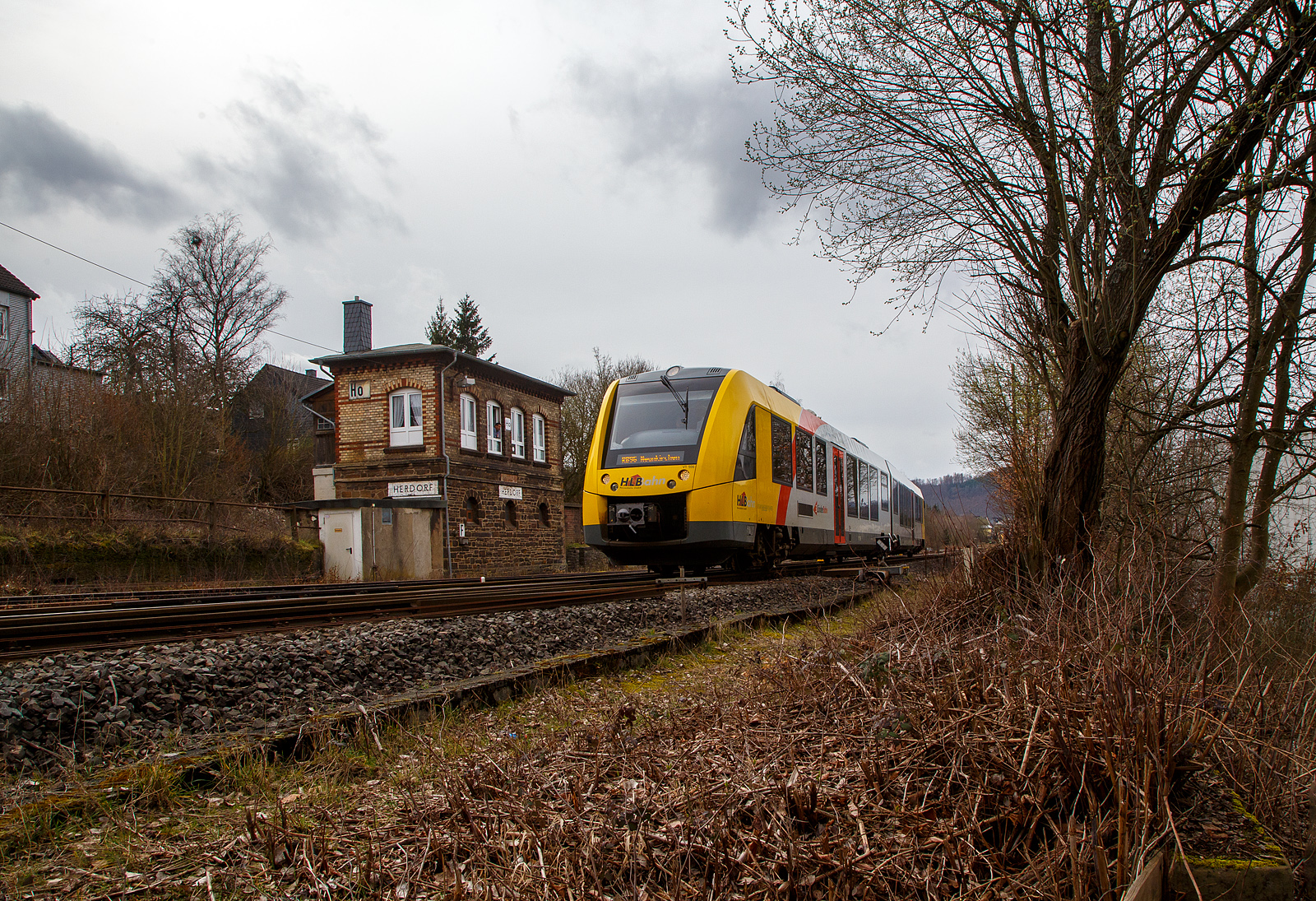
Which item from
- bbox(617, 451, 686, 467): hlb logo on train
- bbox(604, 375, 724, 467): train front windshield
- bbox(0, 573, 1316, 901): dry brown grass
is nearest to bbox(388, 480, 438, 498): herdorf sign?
bbox(604, 375, 724, 467): train front windshield

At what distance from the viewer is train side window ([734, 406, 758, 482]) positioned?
36.7 feet

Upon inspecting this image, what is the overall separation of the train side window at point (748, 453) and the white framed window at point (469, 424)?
15.3 meters

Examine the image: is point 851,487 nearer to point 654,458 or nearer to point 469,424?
point 654,458

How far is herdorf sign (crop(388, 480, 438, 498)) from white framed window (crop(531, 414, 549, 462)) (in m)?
5.95

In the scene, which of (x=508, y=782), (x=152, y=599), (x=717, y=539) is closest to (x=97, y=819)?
(x=508, y=782)

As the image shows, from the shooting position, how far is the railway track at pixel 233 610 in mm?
5383

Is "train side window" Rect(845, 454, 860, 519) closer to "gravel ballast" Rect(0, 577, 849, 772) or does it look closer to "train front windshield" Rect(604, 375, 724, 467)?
"train front windshield" Rect(604, 375, 724, 467)

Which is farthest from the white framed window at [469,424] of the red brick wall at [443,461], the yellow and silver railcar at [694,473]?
the yellow and silver railcar at [694,473]

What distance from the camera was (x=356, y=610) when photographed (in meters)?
7.20

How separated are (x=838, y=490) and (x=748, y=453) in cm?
577

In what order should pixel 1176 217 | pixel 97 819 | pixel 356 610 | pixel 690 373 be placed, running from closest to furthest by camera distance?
pixel 97 819 → pixel 1176 217 → pixel 356 610 → pixel 690 373

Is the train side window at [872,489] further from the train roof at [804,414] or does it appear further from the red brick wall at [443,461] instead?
the red brick wall at [443,461]

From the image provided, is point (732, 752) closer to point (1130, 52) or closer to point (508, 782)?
point (508, 782)

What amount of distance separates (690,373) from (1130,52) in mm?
6924
